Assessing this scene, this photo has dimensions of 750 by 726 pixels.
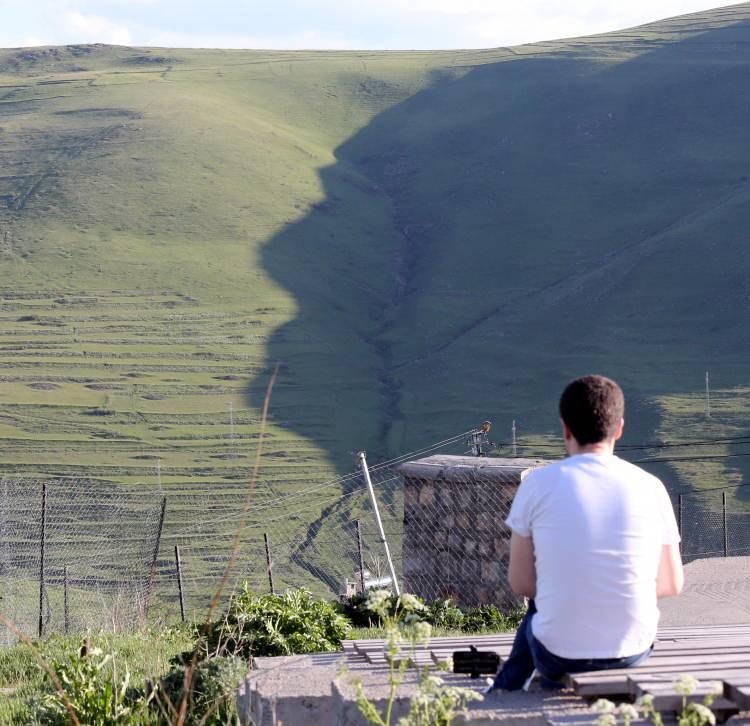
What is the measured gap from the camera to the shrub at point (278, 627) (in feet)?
18.5

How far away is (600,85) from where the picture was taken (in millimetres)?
92875

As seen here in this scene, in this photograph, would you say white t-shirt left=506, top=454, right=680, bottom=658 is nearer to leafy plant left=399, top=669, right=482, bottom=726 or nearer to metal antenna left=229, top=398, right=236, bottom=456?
leafy plant left=399, top=669, right=482, bottom=726

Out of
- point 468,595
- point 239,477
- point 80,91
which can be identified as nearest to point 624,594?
point 468,595

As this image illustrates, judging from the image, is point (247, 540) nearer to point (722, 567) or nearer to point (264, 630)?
point (722, 567)

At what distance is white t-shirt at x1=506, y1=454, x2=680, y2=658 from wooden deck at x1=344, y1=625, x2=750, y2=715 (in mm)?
102

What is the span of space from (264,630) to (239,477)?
34.5m

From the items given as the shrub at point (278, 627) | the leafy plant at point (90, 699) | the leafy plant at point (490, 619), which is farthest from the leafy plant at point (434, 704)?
the leafy plant at point (490, 619)

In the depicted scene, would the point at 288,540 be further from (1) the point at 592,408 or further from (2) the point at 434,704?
(2) the point at 434,704

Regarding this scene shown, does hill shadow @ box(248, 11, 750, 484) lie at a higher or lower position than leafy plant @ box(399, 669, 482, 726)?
higher

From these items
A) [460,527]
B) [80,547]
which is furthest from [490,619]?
[80,547]

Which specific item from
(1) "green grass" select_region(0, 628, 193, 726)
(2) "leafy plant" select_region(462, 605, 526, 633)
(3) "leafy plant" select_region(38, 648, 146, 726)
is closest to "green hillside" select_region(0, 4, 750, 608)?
(2) "leafy plant" select_region(462, 605, 526, 633)

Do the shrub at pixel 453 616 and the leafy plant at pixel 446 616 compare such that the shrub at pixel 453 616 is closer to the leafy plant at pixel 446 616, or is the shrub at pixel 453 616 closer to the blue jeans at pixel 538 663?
the leafy plant at pixel 446 616

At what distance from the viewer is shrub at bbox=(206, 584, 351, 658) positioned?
222 inches

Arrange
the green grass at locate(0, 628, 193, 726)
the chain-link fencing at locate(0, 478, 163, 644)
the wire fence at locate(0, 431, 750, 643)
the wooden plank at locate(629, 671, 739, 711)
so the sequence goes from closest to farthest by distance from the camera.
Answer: the wooden plank at locate(629, 671, 739, 711)
the green grass at locate(0, 628, 193, 726)
the wire fence at locate(0, 431, 750, 643)
the chain-link fencing at locate(0, 478, 163, 644)
